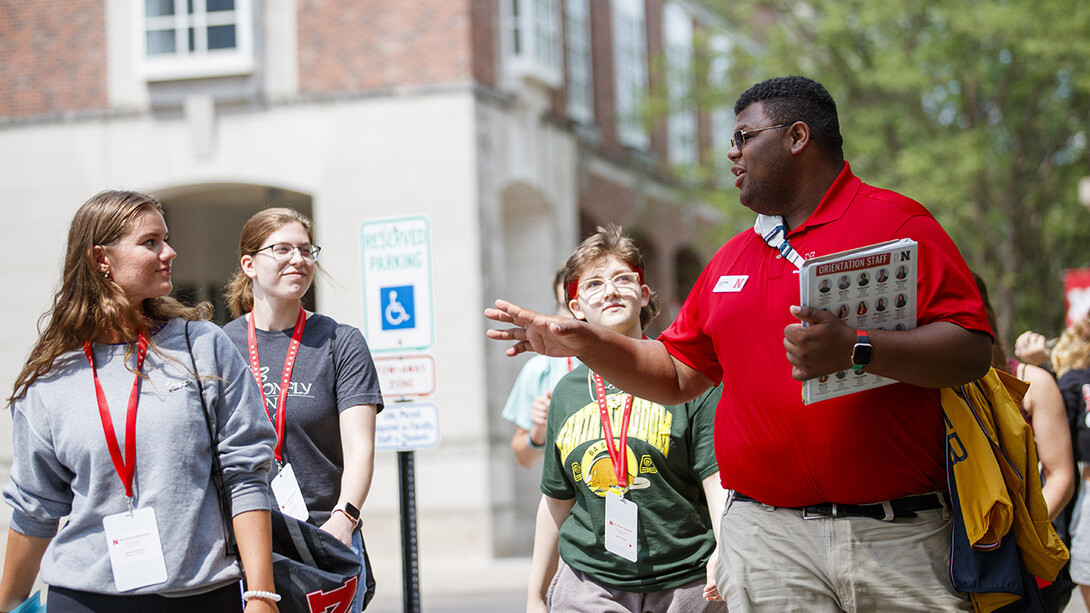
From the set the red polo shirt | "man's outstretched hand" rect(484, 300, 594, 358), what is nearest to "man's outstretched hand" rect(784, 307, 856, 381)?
the red polo shirt

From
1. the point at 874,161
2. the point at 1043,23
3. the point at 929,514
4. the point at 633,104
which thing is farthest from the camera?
the point at 633,104

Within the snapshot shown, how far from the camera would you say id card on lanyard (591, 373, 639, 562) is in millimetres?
4531

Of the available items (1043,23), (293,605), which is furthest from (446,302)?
(293,605)

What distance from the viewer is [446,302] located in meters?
15.8

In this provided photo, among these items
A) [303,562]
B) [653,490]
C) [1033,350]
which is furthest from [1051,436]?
[303,562]

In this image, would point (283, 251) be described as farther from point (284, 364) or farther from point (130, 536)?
point (130, 536)

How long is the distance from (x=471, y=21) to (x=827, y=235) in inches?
515

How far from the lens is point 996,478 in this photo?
329cm

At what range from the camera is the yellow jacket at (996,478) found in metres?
3.28

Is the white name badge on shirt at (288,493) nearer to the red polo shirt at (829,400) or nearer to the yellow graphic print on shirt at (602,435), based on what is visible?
the yellow graphic print on shirt at (602,435)

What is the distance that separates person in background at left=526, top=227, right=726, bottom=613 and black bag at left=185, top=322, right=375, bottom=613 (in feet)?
3.58

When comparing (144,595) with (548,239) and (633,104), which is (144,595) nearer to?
(548,239)

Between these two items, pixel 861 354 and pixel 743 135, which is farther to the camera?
pixel 743 135

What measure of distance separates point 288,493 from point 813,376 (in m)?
2.25
